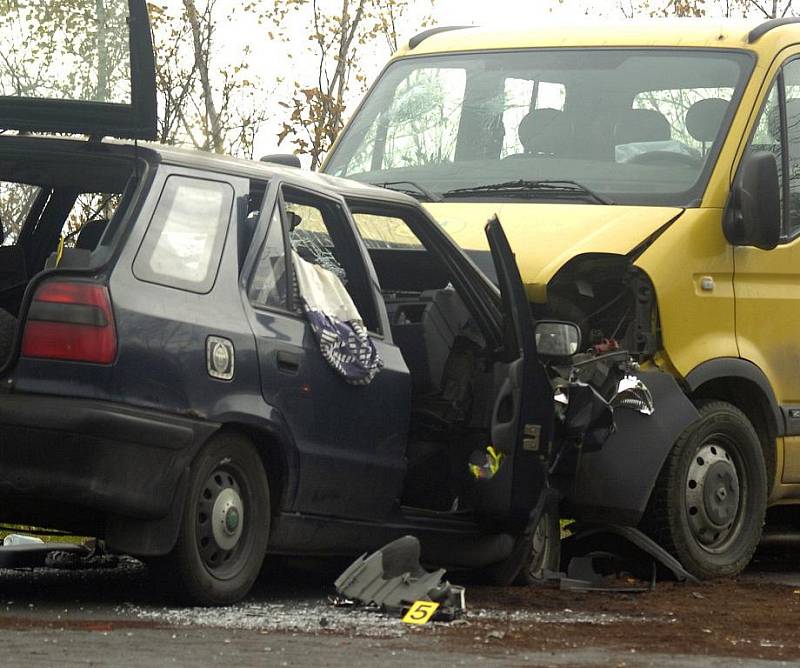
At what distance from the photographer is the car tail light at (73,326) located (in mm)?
6668

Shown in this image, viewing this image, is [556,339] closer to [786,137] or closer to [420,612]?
[420,612]

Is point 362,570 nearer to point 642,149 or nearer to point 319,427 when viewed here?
point 319,427

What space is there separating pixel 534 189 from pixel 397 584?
2.90m

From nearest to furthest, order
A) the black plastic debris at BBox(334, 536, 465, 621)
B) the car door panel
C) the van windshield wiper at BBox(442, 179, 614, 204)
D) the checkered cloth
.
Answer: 1. the black plastic debris at BBox(334, 536, 465, 621)
2. the car door panel
3. the checkered cloth
4. the van windshield wiper at BBox(442, 179, 614, 204)

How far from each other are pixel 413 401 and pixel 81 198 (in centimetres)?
161

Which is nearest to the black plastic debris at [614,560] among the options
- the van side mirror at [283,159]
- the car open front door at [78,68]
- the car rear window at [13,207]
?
the van side mirror at [283,159]

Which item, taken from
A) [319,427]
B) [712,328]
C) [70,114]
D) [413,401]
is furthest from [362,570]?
[712,328]

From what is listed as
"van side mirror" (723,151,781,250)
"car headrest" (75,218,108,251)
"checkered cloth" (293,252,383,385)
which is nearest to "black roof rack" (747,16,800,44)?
"van side mirror" (723,151,781,250)

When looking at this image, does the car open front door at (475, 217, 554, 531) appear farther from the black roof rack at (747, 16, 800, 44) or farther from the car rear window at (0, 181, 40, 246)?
the black roof rack at (747, 16, 800, 44)

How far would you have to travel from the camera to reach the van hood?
8.96 metres

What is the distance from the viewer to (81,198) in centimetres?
849

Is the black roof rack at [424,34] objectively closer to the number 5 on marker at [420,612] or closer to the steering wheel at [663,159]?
the steering wheel at [663,159]

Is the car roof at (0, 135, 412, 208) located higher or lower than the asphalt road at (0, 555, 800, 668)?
higher

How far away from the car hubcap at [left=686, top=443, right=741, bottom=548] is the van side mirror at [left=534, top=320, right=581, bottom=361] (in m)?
1.14
